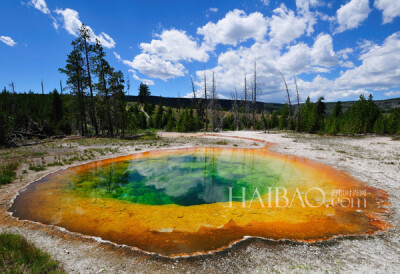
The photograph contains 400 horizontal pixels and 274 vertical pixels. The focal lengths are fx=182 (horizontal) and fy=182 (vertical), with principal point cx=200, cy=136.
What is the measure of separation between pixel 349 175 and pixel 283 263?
889 centimetres

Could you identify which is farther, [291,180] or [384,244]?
[291,180]

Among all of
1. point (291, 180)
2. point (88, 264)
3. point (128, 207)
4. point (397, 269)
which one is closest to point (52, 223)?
point (128, 207)

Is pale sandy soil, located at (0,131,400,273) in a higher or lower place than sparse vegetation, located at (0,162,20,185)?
lower

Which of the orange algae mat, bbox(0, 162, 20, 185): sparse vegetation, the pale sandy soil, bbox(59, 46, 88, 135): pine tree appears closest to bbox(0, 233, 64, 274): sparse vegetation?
the pale sandy soil

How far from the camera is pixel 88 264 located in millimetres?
3744

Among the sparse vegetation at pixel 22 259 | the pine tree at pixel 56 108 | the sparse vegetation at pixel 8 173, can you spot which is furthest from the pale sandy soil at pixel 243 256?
the pine tree at pixel 56 108

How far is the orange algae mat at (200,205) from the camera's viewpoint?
16.7ft

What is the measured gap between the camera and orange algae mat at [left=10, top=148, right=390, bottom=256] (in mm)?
5086

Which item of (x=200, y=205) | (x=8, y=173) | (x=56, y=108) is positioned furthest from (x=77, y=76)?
(x=56, y=108)

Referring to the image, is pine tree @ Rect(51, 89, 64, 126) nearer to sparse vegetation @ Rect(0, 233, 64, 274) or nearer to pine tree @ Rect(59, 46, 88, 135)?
pine tree @ Rect(59, 46, 88, 135)

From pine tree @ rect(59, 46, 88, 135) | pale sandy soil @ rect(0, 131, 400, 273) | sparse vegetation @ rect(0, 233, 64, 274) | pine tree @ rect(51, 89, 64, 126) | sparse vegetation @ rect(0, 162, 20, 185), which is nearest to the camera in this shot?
sparse vegetation @ rect(0, 233, 64, 274)

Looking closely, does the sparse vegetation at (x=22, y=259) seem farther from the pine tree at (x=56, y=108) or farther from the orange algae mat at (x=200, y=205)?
the pine tree at (x=56, y=108)

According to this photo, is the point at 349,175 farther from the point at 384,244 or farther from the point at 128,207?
the point at 128,207

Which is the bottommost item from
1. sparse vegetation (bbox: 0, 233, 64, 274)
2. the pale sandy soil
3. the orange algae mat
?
the orange algae mat
